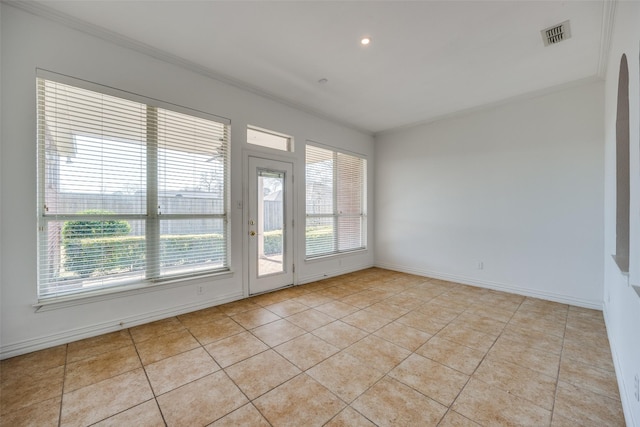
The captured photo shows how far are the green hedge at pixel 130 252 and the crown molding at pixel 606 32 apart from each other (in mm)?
4583

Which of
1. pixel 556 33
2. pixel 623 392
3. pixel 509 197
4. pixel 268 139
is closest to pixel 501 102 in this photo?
pixel 509 197

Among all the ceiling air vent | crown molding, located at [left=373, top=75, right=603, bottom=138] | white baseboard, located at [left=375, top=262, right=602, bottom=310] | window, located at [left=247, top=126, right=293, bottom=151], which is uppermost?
the ceiling air vent

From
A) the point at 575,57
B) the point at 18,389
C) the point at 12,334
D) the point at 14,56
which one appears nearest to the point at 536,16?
the point at 575,57

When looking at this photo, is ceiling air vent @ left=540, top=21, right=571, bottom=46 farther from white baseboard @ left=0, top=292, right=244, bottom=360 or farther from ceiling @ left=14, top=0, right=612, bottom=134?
white baseboard @ left=0, top=292, right=244, bottom=360

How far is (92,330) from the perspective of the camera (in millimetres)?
2598

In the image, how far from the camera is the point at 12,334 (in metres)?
2.25

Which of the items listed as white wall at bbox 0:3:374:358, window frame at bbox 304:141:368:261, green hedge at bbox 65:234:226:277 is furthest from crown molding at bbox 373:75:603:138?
green hedge at bbox 65:234:226:277

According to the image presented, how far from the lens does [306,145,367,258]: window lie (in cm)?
479

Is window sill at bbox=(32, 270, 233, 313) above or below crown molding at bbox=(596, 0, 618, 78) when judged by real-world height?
below

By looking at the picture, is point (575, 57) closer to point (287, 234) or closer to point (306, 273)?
point (287, 234)

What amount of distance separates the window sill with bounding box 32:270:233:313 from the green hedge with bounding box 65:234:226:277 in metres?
0.20

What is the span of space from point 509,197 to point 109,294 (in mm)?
5508

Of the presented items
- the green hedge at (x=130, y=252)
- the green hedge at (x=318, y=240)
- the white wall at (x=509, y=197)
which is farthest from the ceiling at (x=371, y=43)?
the green hedge at (x=318, y=240)

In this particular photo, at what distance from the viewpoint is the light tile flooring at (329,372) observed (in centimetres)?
165
